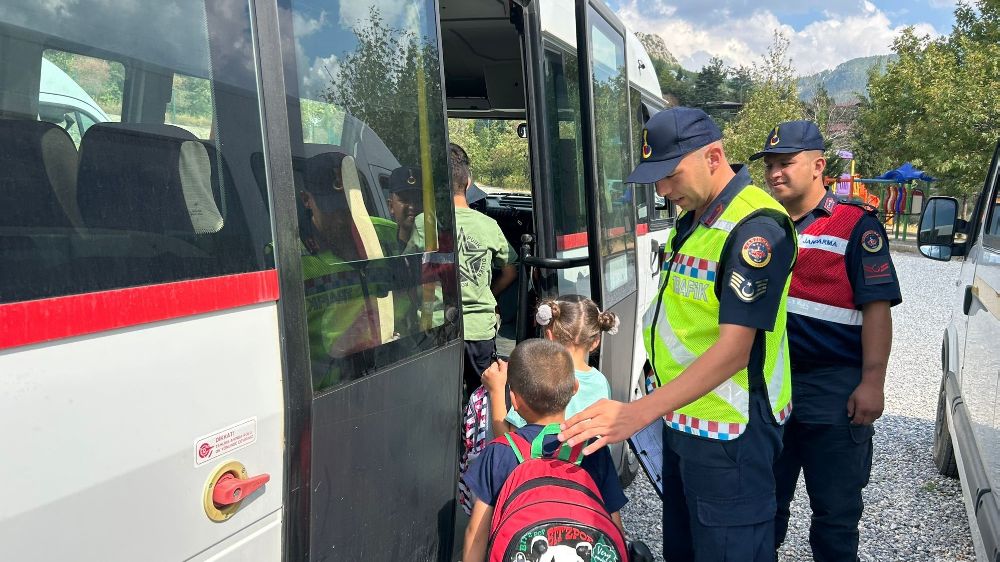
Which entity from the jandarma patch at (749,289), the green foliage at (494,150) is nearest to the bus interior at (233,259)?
the jandarma patch at (749,289)

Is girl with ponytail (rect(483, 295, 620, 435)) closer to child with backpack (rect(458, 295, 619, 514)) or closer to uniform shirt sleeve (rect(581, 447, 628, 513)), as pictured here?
child with backpack (rect(458, 295, 619, 514))

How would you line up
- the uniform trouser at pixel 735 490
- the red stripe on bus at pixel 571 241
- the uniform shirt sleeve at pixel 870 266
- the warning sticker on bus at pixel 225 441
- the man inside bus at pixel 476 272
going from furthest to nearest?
1. the man inside bus at pixel 476 272
2. the red stripe on bus at pixel 571 241
3. the uniform shirt sleeve at pixel 870 266
4. the uniform trouser at pixel 735 490
5. the warning sticker on bus at pixel 225 441

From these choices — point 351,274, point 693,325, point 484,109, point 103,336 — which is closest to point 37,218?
point 103,336

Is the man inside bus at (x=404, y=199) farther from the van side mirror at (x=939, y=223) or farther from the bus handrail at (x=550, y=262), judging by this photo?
the van side mirror at (x=939, y=223)

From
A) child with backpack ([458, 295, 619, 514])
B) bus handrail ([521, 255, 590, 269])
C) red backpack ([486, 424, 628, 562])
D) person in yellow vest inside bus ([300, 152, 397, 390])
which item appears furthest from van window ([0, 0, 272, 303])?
bus handrail ([521, 255, 590, 269])

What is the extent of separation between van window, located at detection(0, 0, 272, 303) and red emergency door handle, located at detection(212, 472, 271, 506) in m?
0.44

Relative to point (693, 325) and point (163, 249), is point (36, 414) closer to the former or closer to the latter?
point (163, 249)

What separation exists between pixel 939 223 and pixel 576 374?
2.29 m

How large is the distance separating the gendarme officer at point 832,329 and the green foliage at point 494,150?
1.93 m

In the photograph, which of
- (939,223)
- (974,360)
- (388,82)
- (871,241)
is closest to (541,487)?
(388,82)

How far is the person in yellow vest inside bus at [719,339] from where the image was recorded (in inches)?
80.1

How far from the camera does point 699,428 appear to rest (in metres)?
2.23

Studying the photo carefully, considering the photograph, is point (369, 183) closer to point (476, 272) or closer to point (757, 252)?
point (757, 252)

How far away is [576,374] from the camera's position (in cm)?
320
